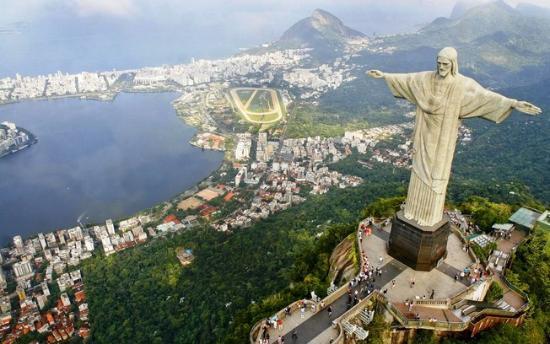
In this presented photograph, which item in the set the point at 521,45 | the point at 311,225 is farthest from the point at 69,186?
the point at 521,45

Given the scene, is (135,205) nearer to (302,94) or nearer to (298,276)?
(298,276)

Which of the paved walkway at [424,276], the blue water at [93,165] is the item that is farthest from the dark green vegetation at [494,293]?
the blue water at [93,165]

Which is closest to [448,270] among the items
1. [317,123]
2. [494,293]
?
[494,293]

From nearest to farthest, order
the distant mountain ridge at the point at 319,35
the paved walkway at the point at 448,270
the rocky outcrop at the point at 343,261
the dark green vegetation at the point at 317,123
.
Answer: the paved walkway at the point at 448,270
the rocky outcrop at the point at 343,261
the dark green vegetation at the point at 317,123
the distant mountain ridge at the point at 319,35

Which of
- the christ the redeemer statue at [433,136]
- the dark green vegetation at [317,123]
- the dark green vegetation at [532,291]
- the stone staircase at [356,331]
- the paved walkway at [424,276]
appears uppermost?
the christ the redeemer statue at [433,136]

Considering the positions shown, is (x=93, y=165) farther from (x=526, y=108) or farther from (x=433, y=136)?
(x=526, y=108)

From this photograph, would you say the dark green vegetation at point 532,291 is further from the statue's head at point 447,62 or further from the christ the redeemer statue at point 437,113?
the statue's head at point 447,62
